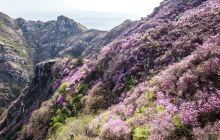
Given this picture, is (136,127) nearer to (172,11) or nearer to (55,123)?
(55,123)

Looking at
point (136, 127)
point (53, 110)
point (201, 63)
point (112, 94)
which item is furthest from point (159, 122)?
point (53, 110)

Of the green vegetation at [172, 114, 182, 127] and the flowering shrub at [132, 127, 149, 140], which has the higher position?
the green vegetation at [172, 114, 182, 127]

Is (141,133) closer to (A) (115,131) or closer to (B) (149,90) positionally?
(A) (115,131)

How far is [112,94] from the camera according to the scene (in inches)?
1898

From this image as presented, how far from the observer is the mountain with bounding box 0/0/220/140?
86.1 feet

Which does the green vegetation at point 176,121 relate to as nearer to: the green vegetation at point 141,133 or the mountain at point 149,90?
the mountain at point 149,90

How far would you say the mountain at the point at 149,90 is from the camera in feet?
86.1

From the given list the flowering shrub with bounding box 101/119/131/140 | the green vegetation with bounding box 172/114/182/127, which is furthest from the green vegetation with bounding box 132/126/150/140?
the green vegetation with bounding box 172/114/182/127

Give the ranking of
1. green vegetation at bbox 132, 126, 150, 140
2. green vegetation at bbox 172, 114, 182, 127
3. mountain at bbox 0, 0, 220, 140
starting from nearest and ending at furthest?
green vegetation at bbox 172, 114, 182, 127 < mountain at bbox 0, 0, 220, 140 < green vegetation at bbox 132, 126, 150, 140

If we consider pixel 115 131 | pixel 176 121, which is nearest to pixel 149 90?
pixel 115 131

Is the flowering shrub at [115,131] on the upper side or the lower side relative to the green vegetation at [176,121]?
lower

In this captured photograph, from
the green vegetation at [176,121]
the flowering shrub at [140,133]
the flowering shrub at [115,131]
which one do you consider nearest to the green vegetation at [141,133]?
the flowering shrub at [140,133]

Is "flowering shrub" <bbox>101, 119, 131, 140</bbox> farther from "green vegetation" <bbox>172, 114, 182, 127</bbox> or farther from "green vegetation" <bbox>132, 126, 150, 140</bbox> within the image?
"green vegetation" <bbox>172, 114, 182, 127</bbox>

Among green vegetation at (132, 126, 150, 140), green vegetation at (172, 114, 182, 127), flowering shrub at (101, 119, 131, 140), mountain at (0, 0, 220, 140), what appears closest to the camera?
green vegetation at (172, 114, 182, 127)
